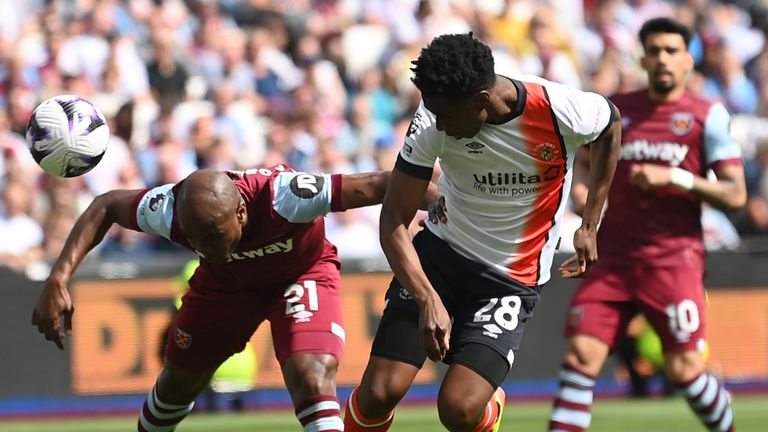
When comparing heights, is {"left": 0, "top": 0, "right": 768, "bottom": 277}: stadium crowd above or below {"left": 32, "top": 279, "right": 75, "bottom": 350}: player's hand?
below

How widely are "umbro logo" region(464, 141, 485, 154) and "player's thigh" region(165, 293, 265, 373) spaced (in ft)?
5.56

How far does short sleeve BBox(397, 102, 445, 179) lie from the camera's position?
704cm

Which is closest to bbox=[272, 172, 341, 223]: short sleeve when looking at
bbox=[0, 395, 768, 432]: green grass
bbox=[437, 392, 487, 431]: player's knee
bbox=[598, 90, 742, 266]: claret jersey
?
bbox=[437, 392, 487, 431]: player's knee

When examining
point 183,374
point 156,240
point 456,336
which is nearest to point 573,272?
point 456,336

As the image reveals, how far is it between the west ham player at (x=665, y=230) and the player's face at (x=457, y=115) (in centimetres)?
247

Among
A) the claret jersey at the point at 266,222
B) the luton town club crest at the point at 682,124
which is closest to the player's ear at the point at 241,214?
the claret jersey at the point at 266,222

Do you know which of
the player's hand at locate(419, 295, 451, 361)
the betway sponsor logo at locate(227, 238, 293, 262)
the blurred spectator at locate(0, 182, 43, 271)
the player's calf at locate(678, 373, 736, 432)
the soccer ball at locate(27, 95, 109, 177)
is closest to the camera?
the player's hand at locate(419, 295, 451, 361)

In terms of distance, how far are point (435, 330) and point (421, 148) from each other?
88 centimetres

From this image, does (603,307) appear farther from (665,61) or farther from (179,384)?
(179,384)

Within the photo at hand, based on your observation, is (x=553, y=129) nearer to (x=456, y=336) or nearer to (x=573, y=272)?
(x=573, y=272)

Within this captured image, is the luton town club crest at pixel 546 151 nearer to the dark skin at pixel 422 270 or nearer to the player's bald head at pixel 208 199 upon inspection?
the dark skin at pixel 422 270

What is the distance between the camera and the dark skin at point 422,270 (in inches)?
271

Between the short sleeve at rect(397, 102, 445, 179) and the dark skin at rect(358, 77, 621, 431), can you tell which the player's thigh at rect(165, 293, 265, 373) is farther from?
the short sleeve at rect(397, 102, 445, 179)

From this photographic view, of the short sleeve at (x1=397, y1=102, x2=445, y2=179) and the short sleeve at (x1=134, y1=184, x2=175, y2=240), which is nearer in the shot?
the short sleeve at (x1=397, y1=102, x2=445, y2=179)
